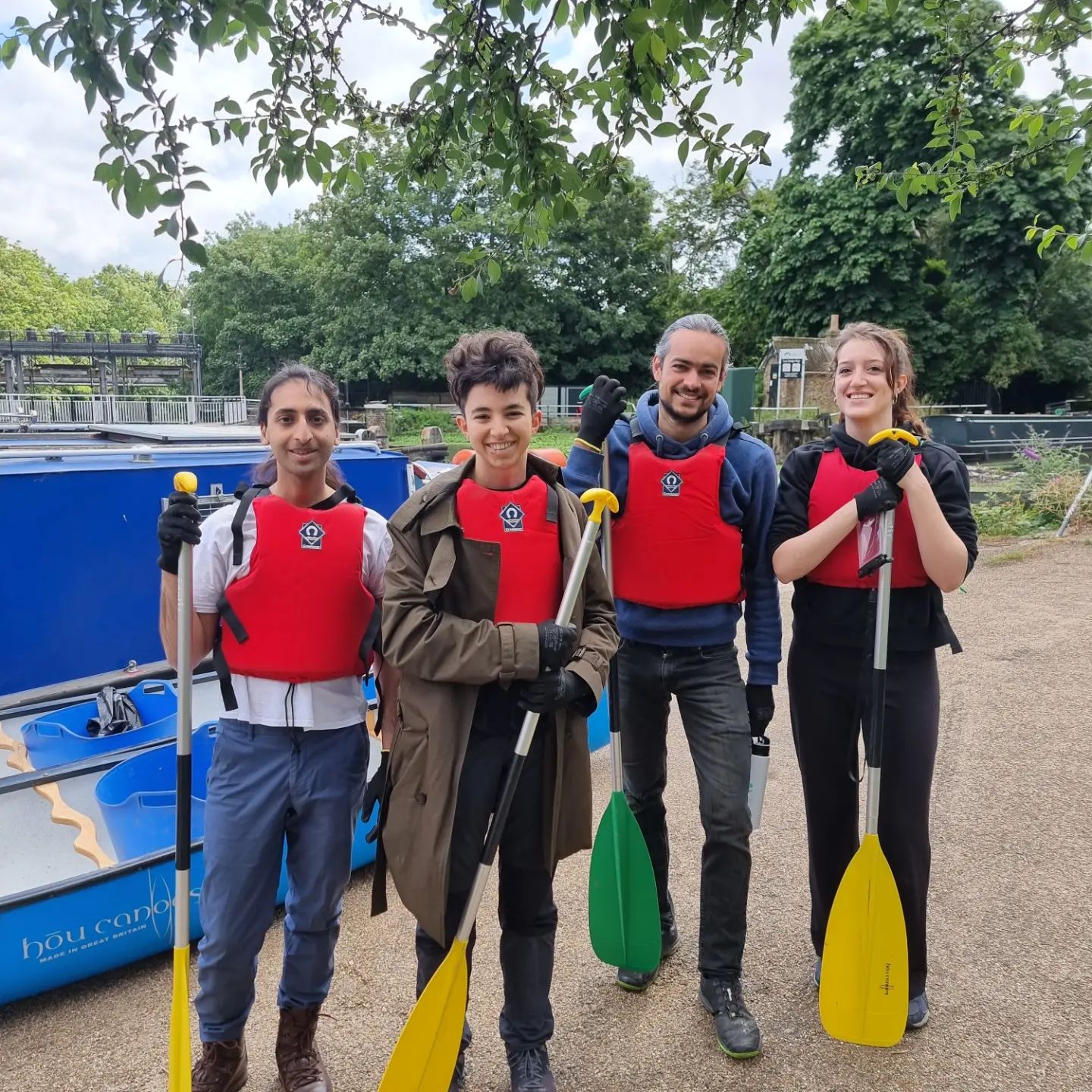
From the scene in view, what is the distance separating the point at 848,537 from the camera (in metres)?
2.43

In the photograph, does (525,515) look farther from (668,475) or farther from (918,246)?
(918,246)

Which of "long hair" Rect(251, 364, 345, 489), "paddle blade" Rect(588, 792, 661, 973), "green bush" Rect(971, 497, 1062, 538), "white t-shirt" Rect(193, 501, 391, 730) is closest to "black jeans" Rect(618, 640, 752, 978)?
"paddle blade" Rect(588, 792, 661, 973)

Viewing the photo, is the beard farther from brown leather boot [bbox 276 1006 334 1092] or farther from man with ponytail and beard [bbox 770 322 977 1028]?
brown leather boot [bbox 276 1006 334 1092]

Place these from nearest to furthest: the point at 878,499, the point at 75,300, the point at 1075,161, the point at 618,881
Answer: the point at 878,499 → the point at 618,881 → the point at 1075,161 → the point at 75,300

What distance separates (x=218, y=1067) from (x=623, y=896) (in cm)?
118

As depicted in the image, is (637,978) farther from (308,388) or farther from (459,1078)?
(308,388)

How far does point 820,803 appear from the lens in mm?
2586

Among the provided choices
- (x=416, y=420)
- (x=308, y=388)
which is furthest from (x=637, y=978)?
(x=416, y=420)

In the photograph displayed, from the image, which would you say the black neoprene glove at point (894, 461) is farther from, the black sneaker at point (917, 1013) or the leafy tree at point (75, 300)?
the leafy tree at point (75, 300)

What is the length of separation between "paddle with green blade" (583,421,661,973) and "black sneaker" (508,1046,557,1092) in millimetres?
484

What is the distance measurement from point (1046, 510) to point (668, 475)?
10337 millimetres

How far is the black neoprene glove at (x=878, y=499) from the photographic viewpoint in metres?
2.28

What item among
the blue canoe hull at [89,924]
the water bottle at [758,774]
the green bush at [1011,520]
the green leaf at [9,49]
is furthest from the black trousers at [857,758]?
the green bush at [1011,520]

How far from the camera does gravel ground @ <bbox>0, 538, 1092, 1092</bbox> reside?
2443 mm
